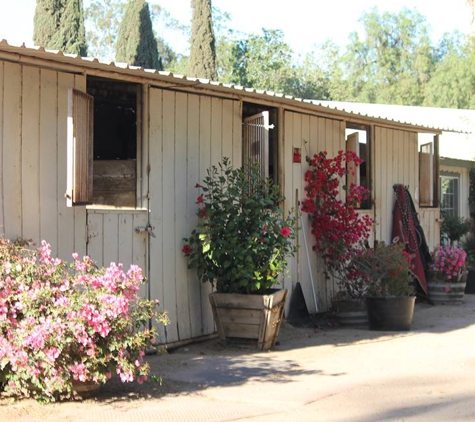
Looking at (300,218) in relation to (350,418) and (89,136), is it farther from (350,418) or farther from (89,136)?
(350,418)

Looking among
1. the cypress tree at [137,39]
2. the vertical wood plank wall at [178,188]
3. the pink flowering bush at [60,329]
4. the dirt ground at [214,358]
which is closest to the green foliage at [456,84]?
the cypress tree at [137,39]

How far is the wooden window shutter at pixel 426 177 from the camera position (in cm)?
1398

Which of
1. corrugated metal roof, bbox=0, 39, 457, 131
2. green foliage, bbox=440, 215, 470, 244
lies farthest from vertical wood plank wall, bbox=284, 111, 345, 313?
green foliage, bbox=440, 215, 470, 244

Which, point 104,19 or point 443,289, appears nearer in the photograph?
point 443,289

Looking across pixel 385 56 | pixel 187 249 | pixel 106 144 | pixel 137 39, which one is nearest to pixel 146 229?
pixel 187 249

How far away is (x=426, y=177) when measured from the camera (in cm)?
1405

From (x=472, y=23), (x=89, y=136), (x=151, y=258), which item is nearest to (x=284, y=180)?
(x=151, y=258)

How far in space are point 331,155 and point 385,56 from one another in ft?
143

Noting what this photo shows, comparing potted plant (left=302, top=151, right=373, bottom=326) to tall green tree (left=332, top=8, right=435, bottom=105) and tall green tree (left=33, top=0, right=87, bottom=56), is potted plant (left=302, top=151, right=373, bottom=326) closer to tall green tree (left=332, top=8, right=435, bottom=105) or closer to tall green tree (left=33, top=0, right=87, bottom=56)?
tall green tree (left=33, top=0, right=87, bottom=56)

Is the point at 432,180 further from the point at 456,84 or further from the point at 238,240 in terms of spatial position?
the point at 456,84

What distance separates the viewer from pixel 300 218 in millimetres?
10828

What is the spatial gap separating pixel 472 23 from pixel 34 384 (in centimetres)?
2954

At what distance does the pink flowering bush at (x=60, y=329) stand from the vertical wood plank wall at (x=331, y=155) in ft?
15.6

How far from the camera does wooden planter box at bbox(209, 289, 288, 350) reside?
8234mm
